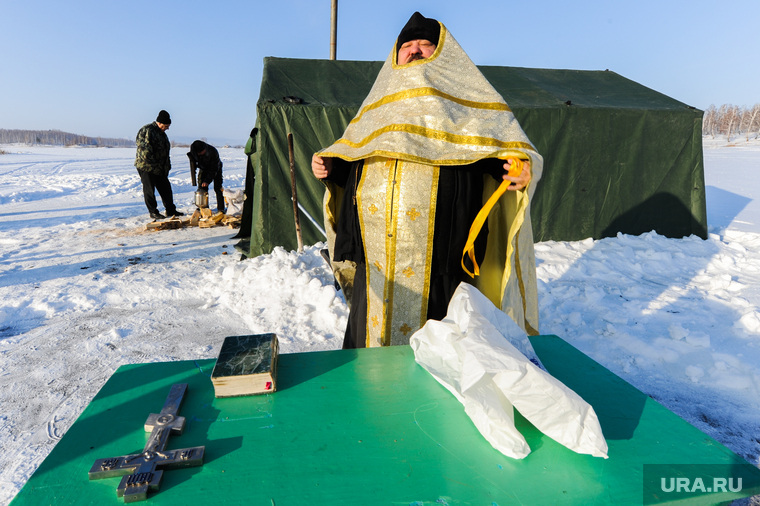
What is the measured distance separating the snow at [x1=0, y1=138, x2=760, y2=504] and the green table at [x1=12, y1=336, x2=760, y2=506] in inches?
62.2

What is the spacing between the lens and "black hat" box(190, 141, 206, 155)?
23.6ft

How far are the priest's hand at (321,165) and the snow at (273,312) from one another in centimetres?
163

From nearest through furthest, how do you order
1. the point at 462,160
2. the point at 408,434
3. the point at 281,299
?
the point at 408,434 < the point at 462,160 < the point at 281,299

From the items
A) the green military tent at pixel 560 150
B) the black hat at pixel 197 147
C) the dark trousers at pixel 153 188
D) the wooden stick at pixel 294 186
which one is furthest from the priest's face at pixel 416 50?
the dark trousers at pixel 153 188

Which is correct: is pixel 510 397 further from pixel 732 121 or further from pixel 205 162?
pixel 732 121

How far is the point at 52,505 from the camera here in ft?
2.76

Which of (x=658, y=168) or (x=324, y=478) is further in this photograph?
(x=658, y=168)

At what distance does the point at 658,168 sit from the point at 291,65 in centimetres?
565

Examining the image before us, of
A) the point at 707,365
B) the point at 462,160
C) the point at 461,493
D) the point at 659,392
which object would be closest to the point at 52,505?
the point at 461,493

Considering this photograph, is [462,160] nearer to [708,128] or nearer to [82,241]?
[82,241]

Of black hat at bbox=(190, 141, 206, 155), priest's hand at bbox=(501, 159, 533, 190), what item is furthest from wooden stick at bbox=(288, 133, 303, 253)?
priest's hand at bbox=(501, 159, 533, 190)

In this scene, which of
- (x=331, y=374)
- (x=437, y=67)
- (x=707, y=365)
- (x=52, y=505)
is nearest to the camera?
(x=52, y=505)

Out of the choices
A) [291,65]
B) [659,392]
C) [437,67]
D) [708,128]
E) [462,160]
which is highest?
[708,128]

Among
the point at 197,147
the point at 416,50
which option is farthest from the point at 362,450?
the point at 197,147
